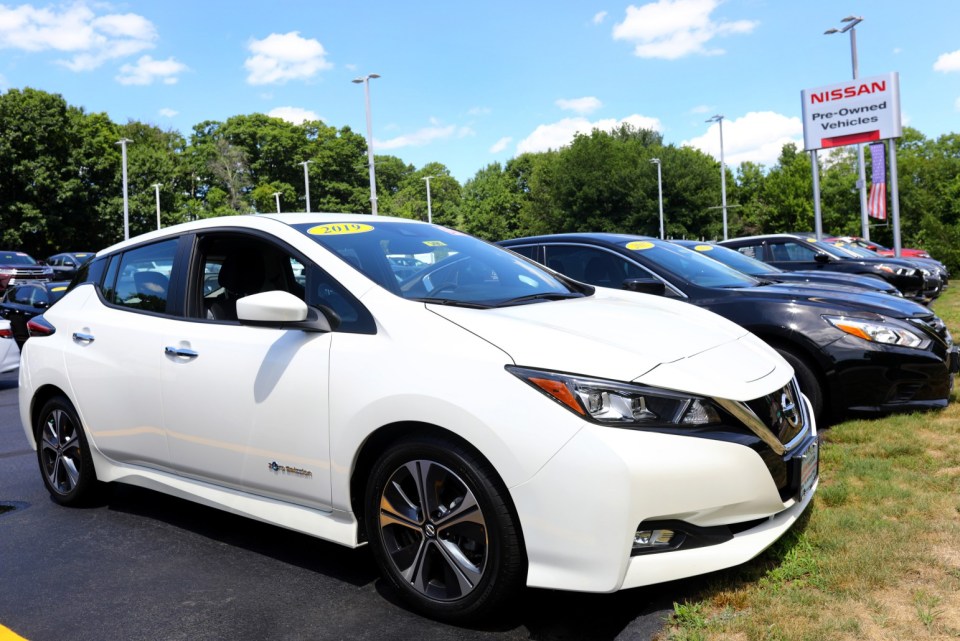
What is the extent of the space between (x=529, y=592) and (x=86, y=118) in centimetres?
6393

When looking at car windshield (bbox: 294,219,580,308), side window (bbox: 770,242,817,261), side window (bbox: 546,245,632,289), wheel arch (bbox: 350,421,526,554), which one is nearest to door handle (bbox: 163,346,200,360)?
car windshield (bbox: 294,219,580,308)

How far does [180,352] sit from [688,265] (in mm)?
4222

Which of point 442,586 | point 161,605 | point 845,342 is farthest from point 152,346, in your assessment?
point 845,342

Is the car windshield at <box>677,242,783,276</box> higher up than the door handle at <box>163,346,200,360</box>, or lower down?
higher up

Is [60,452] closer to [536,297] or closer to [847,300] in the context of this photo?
[536,297]

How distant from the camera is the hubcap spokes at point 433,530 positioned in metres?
2.88

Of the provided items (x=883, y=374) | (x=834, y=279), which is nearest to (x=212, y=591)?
(x=883, y=374)

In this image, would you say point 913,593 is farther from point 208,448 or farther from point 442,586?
point 208,448

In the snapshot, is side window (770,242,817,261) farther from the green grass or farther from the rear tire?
the green grass

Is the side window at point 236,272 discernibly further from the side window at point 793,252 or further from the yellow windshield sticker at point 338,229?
the side window at point 793,252

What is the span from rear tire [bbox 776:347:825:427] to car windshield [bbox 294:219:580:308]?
2.11 meters

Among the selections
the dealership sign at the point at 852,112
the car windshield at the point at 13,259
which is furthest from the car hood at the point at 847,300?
the car windshield at the point at 13,259

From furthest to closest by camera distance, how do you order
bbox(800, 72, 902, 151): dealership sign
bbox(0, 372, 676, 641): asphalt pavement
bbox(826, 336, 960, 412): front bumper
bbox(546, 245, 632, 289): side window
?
bbox(800, 72, 902, 151): dealership sign, bbox(546, 245, 632, 289): side window, bbox(826, 336, 960, 412): front bumper, bbox(0, 372, 676, 641): asphalt pavement

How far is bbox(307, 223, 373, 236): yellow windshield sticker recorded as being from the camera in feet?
12.2
